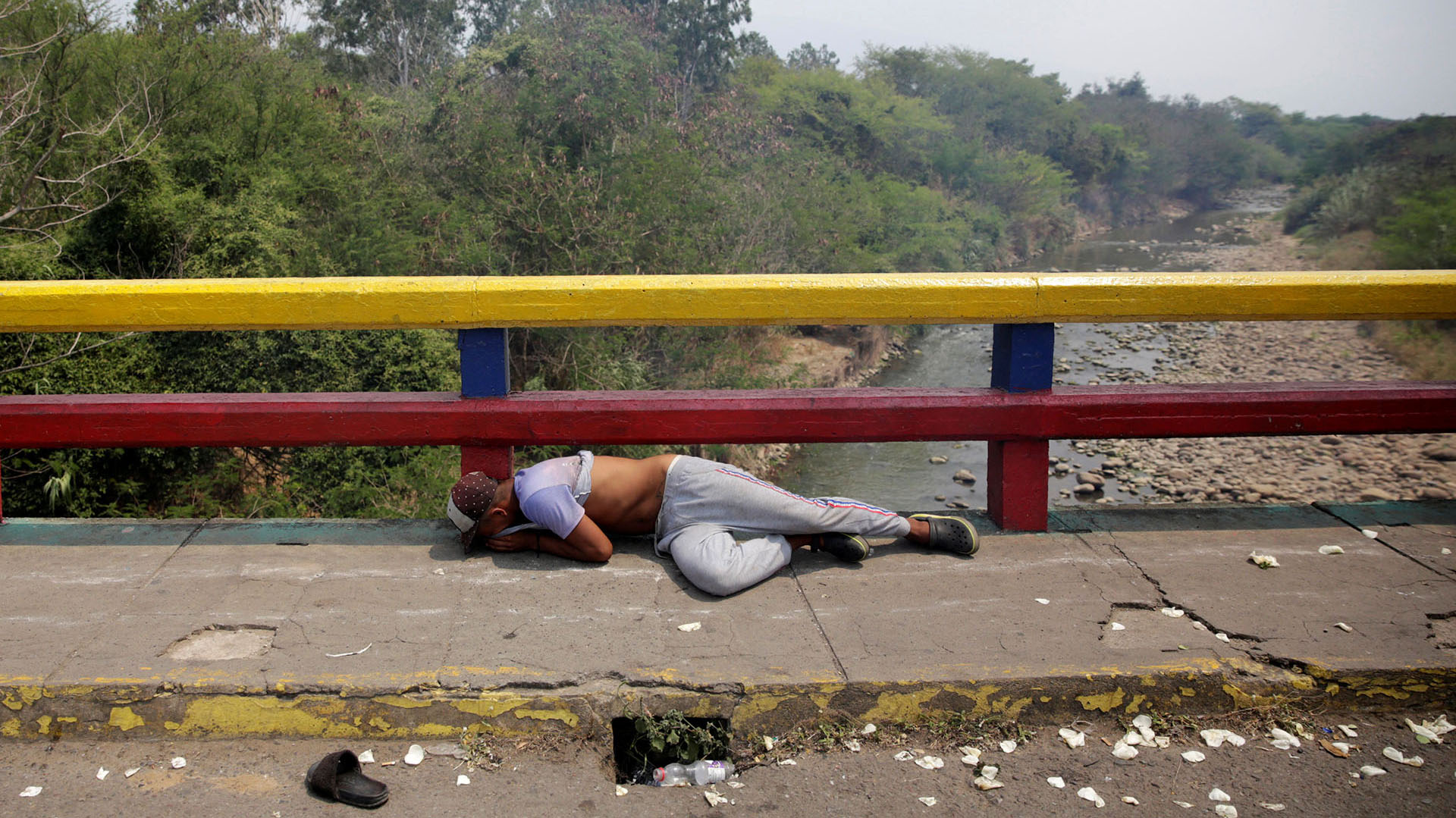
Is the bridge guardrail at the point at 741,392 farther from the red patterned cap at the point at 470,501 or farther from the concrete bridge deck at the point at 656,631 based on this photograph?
the concrete bridge deck at the point at 656,631

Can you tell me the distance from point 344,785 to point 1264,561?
302cm

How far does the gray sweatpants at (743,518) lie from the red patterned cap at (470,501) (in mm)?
599

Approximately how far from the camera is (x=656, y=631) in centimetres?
312

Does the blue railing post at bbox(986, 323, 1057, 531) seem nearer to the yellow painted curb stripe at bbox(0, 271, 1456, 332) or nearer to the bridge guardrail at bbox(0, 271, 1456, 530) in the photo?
the bridge guardrail at bbox(0, 271, 1456, 530)

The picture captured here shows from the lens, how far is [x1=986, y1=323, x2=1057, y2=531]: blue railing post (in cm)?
377

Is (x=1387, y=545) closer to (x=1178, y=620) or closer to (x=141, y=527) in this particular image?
(x=1178, y=620)

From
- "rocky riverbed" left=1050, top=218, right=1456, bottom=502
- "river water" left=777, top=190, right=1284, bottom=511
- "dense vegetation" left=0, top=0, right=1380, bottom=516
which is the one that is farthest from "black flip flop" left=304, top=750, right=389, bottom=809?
"rocky riverbed" left=1050, top=218, right=1456, bottom=502

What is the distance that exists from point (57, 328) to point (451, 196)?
1184 cm

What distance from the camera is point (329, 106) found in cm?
1437

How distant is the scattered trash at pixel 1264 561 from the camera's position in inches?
142

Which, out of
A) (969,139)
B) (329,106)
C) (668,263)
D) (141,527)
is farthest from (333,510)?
(969,139)

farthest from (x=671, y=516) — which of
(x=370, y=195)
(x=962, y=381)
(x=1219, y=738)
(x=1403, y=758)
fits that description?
(x=962, y=381)

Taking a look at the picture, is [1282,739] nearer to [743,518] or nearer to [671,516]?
[743,518]

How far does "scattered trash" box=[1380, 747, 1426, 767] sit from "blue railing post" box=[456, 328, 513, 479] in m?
2.81
